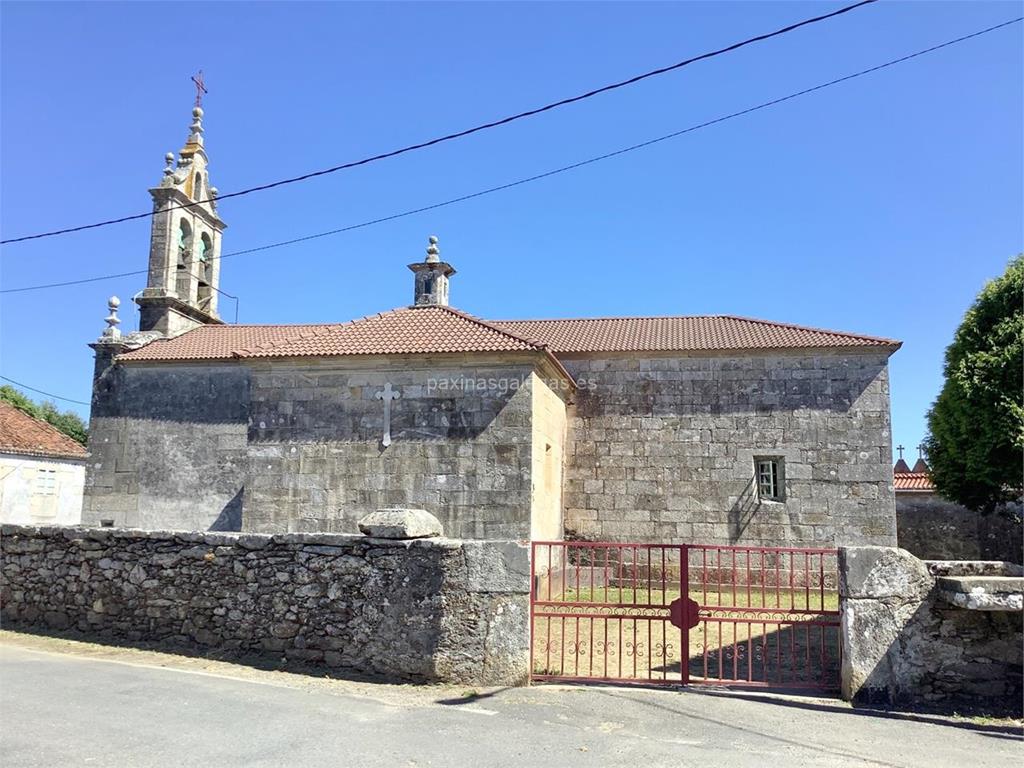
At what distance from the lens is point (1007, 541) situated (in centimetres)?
1770

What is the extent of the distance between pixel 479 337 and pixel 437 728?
7500mm

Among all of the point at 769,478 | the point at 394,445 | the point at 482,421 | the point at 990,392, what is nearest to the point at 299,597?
the point at 394,445

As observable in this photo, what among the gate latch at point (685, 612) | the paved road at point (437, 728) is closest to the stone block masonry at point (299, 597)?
the paved road at point (437, 728)

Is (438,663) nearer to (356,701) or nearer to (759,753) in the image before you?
(356,701)

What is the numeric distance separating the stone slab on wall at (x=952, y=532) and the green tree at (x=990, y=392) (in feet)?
10.5

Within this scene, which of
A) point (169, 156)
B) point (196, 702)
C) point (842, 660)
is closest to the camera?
point (196, 702)

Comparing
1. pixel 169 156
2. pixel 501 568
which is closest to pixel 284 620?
pixel 501 568

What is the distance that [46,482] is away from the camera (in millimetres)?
26281

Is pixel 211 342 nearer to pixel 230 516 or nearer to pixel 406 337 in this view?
pixel 230 516

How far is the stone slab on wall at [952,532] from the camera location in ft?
58.1

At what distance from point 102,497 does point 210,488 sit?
9.21ft

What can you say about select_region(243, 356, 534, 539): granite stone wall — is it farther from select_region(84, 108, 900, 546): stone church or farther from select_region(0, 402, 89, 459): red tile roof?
select_region(0, 402, 89, 459): red tile roof

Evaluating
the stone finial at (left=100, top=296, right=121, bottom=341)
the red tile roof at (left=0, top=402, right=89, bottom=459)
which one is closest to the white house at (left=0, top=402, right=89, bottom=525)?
the red tile roof at (left=0, top=402, right=89, bottom=459)

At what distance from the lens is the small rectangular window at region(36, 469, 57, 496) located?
25.9 m
